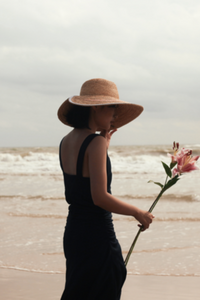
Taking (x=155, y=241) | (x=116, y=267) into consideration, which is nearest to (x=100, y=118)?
(x=116, y=267)

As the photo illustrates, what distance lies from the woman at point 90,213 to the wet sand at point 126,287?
4.97 ft

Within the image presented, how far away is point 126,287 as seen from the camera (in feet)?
10.6

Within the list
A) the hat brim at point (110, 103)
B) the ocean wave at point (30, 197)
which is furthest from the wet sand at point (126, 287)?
the ocean wave at point (30, 197)

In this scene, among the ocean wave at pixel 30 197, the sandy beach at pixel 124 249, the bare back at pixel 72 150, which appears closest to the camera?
the bare back at pixel 72 150

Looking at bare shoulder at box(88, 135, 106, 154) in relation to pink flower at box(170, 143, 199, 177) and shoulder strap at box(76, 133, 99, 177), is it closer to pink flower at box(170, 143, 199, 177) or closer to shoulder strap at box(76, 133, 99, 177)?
shoulder strap at box(76, 133, 99, 177)

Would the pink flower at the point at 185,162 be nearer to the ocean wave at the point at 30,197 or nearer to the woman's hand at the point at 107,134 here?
the woman's hand at the point at 107,134

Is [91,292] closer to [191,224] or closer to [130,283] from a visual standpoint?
[130,283]

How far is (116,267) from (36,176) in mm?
12102

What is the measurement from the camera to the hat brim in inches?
65.6

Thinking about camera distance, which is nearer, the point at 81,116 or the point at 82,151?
the point at 82,151

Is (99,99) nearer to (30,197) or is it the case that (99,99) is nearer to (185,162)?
(185,162)

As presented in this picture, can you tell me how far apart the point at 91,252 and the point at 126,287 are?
1.80 metres

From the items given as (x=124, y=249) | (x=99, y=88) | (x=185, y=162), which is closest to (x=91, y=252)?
(x=185, y=162)

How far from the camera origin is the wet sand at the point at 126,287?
304 centimetres
